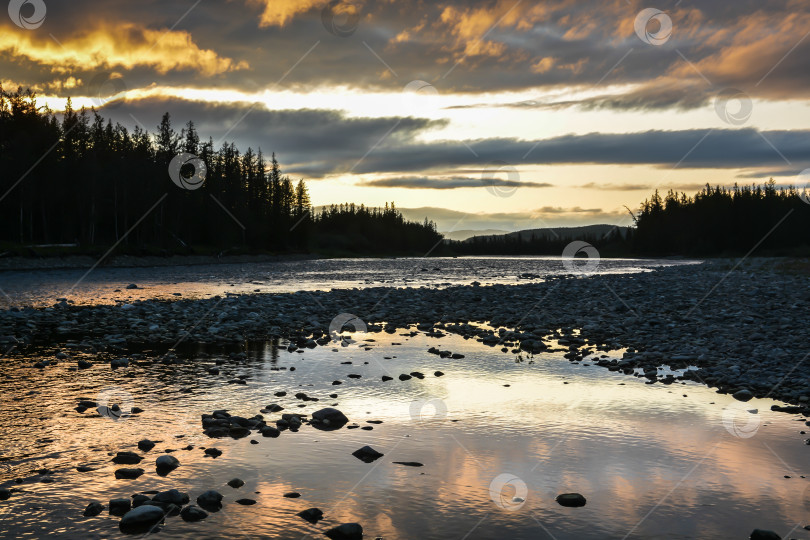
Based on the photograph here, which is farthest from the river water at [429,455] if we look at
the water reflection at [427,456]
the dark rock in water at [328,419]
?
the dark rock in water at [328,419]

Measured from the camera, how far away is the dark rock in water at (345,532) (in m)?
6.25

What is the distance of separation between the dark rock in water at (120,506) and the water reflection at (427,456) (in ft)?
0.99

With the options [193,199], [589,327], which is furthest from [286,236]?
[589,327]

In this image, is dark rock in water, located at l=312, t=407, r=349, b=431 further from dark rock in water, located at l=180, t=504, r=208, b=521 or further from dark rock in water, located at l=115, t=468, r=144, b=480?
dark rock in water, located at l=180, t=504, r=208, b=521

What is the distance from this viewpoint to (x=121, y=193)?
97.7 metres

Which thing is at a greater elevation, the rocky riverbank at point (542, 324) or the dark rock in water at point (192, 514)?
the rocky riverbank at point (542, 324)

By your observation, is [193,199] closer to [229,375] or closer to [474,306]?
[474,306]

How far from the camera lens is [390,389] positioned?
12664 mm

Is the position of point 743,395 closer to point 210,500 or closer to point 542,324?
point 542,324

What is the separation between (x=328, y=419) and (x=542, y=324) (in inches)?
542

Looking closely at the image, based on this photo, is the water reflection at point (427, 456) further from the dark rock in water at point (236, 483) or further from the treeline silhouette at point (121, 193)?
the treeline silhouette at point (121, 193)

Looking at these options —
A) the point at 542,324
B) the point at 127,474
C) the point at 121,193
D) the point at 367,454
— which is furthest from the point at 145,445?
the point at 121,193

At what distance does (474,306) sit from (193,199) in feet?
321

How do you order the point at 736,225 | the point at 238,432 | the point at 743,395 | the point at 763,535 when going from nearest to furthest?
the point at 763,535, the point at 238,432, the point at 743,395, the point at 736,225
